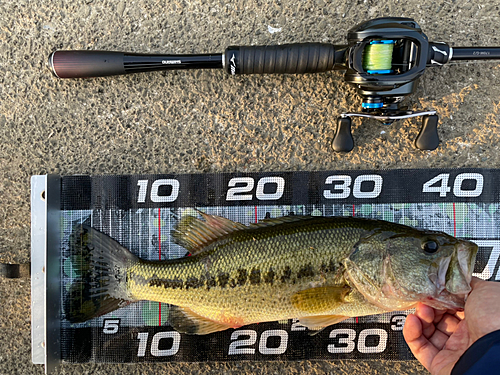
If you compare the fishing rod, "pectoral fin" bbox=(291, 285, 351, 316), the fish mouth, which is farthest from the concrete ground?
the fish mouth

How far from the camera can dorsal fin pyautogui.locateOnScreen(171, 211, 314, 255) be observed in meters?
2.23

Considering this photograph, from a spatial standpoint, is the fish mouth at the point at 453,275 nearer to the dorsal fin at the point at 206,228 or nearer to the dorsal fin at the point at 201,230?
the dorsal fin at the point at 206,228

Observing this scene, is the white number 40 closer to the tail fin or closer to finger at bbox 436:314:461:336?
finger at bbox 436:314:461:336

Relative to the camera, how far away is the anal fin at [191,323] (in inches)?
90.7

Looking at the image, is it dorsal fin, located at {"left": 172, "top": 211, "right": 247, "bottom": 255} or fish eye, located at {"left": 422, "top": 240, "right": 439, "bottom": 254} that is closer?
fish eye, located at {"left": 422, "top": 240, "right": 439, "bottom": 254}

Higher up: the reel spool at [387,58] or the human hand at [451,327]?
the reel spool at [387,58]

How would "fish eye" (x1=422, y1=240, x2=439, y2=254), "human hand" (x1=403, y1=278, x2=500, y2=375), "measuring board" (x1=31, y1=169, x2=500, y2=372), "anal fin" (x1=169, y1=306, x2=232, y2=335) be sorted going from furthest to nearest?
"measuring board" (x1=31, y1=169, x2=500, y2=372), "anal fin" (x1=169, y1=306, x2=232, y2=335), "fish eye" (x1=422, y1=240, x2=439, y2=254), "human hand" (x1=403, y1=278, x2=500, y2=375)

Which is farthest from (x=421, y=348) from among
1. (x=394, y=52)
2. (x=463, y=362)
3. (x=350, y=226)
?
(x=394, y=52)

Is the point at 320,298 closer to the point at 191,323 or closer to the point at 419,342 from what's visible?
the point at 419,342

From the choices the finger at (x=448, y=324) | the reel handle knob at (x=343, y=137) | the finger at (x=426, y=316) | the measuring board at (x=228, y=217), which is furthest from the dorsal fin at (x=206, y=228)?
the finger at (x=448, y=324)

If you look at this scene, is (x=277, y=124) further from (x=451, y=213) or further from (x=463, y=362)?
(x=463, y=362)

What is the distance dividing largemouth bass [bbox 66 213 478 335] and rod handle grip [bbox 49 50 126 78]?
119cm

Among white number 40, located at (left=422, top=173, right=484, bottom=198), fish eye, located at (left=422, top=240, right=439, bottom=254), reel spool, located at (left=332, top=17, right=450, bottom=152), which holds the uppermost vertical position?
reel spool, located at (left=332, top=17, right=450, bottom=152)

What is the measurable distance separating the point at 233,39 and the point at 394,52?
1.17m
